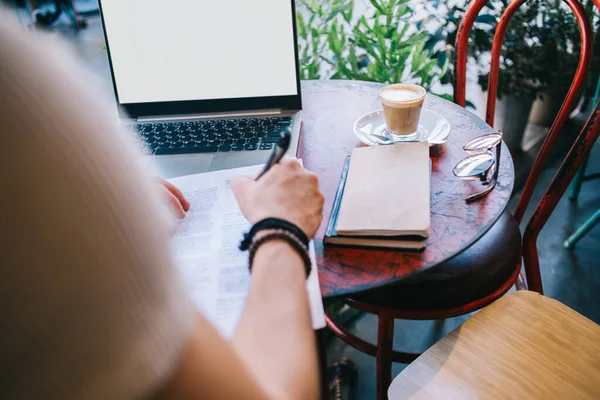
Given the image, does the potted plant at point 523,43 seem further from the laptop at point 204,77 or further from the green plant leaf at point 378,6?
the laptop at point 204,77

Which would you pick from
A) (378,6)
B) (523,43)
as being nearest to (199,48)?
(378,6)

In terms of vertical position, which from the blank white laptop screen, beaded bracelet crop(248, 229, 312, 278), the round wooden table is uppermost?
the blank white laptop screen

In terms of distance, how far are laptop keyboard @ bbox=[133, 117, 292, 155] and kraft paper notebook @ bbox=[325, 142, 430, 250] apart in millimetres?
253

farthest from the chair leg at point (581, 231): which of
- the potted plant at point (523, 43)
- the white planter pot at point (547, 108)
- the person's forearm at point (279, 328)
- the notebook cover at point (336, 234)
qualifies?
the person's forearm at point (279, 328)

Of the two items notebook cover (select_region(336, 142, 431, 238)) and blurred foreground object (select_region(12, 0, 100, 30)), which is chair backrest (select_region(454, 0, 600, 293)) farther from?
blurred foreground object (select_region(12, 0, 100, 30))

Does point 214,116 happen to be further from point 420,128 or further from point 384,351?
point 384,351

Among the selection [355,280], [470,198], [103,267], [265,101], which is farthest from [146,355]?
[265,101]

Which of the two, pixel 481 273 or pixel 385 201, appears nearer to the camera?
pixel 385 201

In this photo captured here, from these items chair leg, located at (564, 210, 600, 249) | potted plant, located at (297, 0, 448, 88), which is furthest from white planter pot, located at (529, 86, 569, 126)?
potted plant, located at (297, 0, 448, 88)

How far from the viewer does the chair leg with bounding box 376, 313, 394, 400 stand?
1.06 meters

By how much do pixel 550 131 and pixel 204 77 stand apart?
85 cm

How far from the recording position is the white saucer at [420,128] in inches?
39.4

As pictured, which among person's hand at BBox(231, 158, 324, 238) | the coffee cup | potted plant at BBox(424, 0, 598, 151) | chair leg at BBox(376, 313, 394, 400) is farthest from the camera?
potted plant at BBox(424, 0, 598, 151)

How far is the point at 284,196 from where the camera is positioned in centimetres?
67
